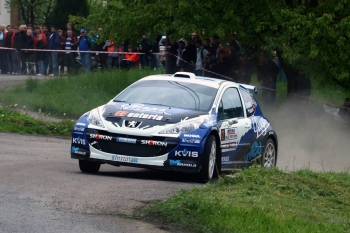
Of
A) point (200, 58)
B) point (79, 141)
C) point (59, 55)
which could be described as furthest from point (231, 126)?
point (59, 55)

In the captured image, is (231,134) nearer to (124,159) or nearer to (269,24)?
(124,159)

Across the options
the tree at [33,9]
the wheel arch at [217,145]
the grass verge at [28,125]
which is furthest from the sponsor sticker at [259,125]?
the tree at [33,9]

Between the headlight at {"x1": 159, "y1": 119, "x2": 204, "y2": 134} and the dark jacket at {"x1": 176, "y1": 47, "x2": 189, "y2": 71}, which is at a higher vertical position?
the headlight at {"x1": 159, "y1": 119, "x2": 204, "y2": 134}

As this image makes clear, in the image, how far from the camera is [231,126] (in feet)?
41.7

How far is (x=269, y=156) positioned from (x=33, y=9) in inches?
1302

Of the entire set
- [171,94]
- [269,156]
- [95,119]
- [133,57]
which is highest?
[171,94]

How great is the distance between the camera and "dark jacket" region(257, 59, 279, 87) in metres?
22.6

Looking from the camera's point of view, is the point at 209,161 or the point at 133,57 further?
the point at 133,57

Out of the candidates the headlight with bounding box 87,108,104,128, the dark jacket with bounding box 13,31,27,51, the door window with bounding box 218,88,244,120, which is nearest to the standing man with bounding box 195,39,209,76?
the dark jacket with bounding box 13,31,27,51

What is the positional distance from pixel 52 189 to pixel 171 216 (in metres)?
1.86

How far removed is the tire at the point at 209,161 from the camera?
11.7 meters

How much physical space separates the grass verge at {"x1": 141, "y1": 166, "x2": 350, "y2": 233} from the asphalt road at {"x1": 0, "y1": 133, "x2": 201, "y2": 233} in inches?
17.1

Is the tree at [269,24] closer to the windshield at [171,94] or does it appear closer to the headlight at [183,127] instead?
the windshield at [171,94]

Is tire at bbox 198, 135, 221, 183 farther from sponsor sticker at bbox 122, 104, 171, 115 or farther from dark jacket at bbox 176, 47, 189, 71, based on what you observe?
dark jacket at bbox 176, 47, 189, 71
